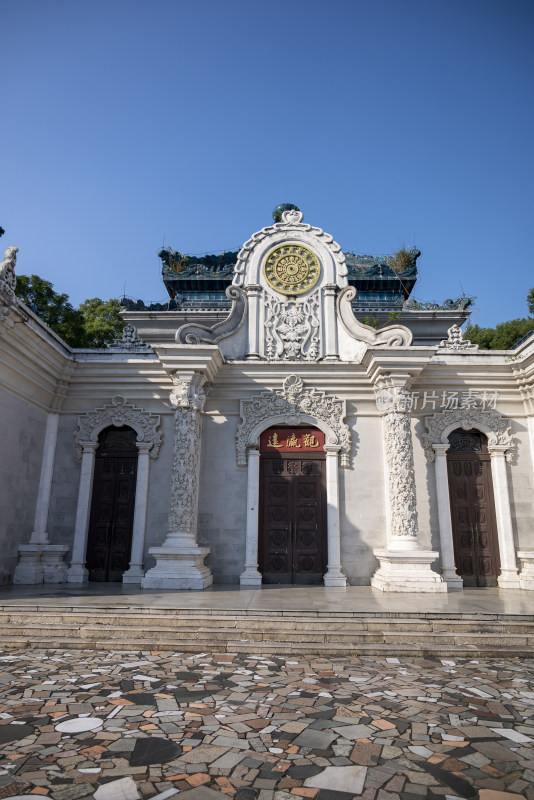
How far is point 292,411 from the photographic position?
10875 mm

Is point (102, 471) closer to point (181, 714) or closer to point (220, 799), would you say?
→ point (181, 714)

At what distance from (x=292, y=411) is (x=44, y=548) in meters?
5.71

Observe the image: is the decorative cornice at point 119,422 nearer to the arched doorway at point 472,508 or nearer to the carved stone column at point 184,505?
the carved stone column at point 184,505

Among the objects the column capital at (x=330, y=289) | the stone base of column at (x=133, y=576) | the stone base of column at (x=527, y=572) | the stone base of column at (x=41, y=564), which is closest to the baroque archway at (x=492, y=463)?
the stone base of column at (x=527, y=572)

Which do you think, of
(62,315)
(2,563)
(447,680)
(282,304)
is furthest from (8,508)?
(62,315)

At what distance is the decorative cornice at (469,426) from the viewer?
10.8 m

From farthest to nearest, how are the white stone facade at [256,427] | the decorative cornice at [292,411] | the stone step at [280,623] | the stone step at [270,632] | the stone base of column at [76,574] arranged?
the decorative cornice at [292,411] → the stone base of column at [76,574] → the white stone facade at [256,427] → the stone step at [280,623] → the stone step at [270,632]

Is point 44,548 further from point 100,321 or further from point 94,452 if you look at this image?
point 100,321

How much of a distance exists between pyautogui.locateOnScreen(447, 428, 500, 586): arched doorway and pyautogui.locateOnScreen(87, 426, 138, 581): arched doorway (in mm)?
6831

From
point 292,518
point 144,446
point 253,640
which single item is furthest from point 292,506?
point 253,640

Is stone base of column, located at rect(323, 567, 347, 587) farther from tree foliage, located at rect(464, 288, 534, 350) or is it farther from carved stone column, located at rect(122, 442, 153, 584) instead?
tree foliage, located at rect(464, 288, 534, 350)

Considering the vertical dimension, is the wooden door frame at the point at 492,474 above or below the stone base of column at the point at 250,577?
above

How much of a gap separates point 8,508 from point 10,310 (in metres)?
3.70

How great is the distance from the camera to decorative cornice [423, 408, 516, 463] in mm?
10758
